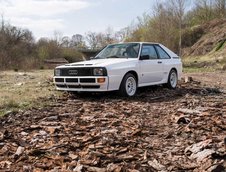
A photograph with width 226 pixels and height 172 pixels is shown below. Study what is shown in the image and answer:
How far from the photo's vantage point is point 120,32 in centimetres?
4703

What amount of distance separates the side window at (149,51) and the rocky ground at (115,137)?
8.41ft

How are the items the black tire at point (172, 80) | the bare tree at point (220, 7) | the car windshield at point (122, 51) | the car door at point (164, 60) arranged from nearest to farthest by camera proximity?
the car windshield at point (122, 51) → the car door at point (164, 60) → the black tire at point (172, 80) → the bare tree at point (220, 7)

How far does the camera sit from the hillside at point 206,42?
36.3 m

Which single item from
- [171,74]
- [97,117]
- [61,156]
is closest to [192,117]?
[97,117]

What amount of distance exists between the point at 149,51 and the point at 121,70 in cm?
186

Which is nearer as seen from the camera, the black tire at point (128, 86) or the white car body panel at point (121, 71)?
the white car body panel at point (121, 71)

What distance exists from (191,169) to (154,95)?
20.5 feet

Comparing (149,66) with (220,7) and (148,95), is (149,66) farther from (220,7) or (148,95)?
(220,7)

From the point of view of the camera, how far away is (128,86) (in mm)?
9883

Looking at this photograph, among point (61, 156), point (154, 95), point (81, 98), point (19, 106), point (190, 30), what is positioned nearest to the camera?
point (61, 156)

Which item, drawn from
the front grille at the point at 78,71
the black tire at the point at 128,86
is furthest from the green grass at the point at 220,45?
the front grille at the point at 78,71

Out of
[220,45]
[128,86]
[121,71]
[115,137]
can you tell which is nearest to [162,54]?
[128,86]

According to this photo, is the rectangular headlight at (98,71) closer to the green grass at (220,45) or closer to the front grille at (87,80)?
the front grille at (87,80)

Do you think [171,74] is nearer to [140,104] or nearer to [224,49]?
[140,104]
